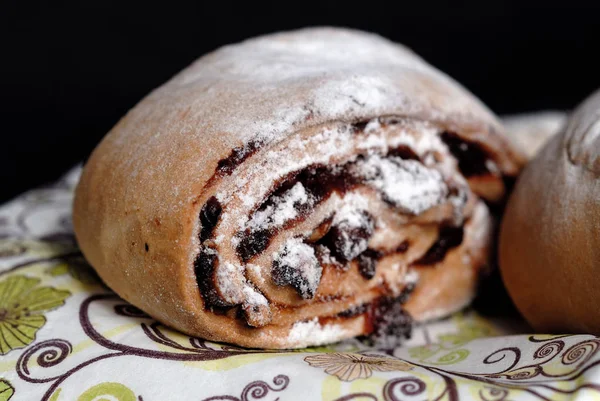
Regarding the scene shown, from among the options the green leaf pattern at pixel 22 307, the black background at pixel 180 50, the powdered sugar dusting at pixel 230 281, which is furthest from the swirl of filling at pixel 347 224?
the black background at pixel 180 50

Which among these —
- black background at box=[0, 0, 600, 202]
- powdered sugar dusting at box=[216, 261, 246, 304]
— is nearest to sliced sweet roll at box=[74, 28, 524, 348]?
powdered sugar dusting at box=[216, 261, 246, 304]

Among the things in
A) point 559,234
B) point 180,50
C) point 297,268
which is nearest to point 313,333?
point 297,268

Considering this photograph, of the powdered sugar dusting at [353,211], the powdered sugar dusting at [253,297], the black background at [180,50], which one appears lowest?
the black background at [180,50]

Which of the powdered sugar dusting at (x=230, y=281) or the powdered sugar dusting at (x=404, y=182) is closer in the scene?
the powdered sugar dusting at (x=230, y=281)

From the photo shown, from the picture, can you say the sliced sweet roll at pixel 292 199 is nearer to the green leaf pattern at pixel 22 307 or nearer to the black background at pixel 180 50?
the green leaf pattern at pixel 22 307

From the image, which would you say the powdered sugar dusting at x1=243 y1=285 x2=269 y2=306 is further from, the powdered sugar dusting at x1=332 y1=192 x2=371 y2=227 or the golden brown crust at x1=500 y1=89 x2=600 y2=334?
the golden brown crust at x1=500 y1=89 x2=600 y2=334

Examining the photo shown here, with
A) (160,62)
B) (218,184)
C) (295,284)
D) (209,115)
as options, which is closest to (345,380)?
(295,284)

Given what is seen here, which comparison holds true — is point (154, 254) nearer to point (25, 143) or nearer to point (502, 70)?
point (25, 143)
